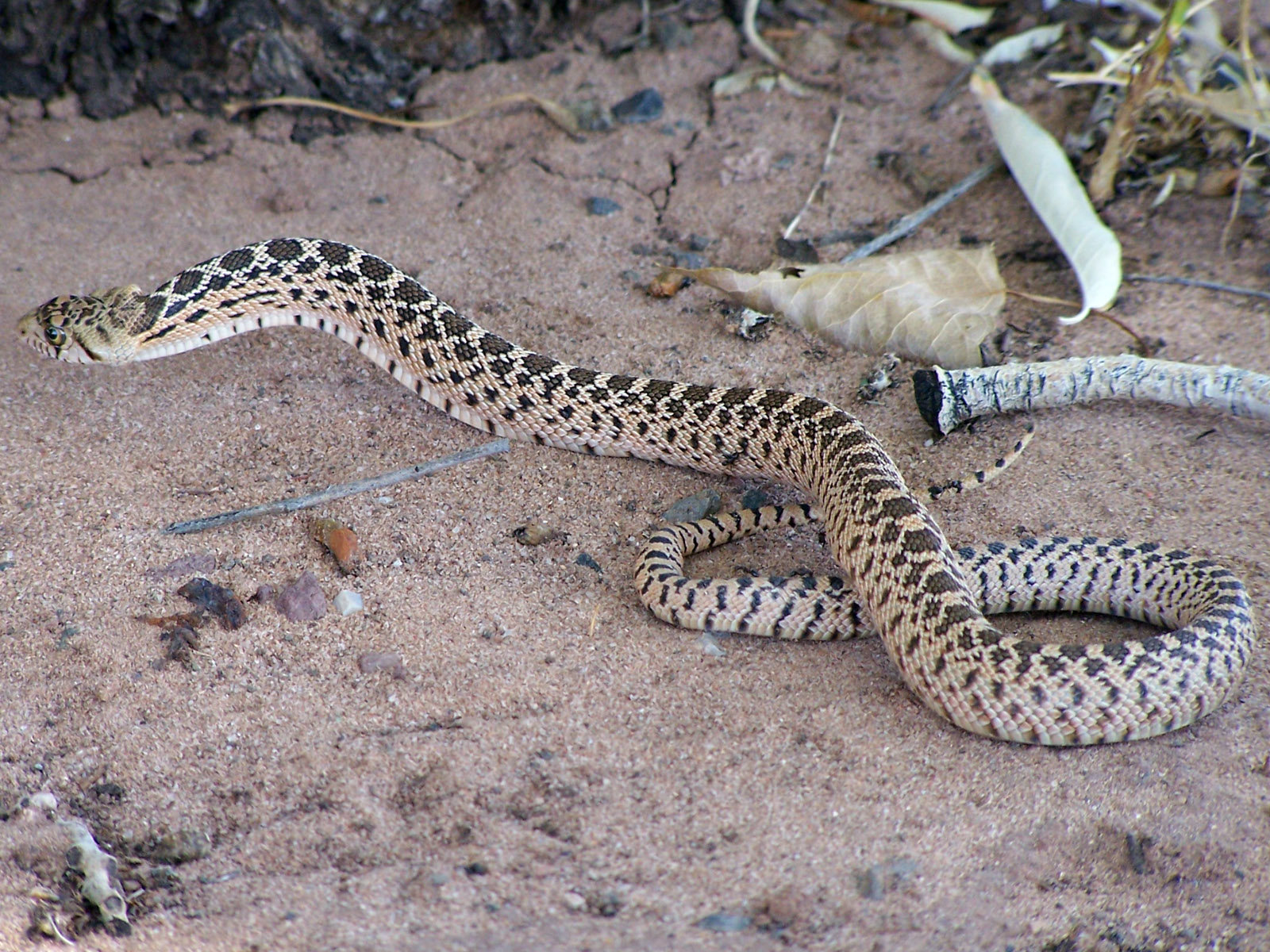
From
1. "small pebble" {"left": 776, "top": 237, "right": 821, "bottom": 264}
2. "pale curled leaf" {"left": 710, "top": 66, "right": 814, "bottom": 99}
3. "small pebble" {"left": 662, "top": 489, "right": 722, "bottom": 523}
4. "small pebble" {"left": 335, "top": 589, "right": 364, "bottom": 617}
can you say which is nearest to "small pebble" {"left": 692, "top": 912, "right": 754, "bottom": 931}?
"small pebble" {"left": 335, "top": 589, "right": 364, "bottom": 617}

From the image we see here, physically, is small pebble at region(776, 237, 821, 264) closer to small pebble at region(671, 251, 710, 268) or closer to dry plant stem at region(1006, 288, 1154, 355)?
small pebble at region(671, 251, 710, 268)

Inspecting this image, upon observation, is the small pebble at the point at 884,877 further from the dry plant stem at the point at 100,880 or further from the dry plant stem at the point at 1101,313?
the dry plant stem at the point at 1101,313

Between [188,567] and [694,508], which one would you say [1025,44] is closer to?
[694,508]

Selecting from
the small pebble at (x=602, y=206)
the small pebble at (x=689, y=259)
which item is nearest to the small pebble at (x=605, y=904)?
the small pebble at (x=689, y=259)

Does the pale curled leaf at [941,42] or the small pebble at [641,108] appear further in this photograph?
the pale curled leaf at [941,42]

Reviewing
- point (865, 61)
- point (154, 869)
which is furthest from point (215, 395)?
point (865, 61)
